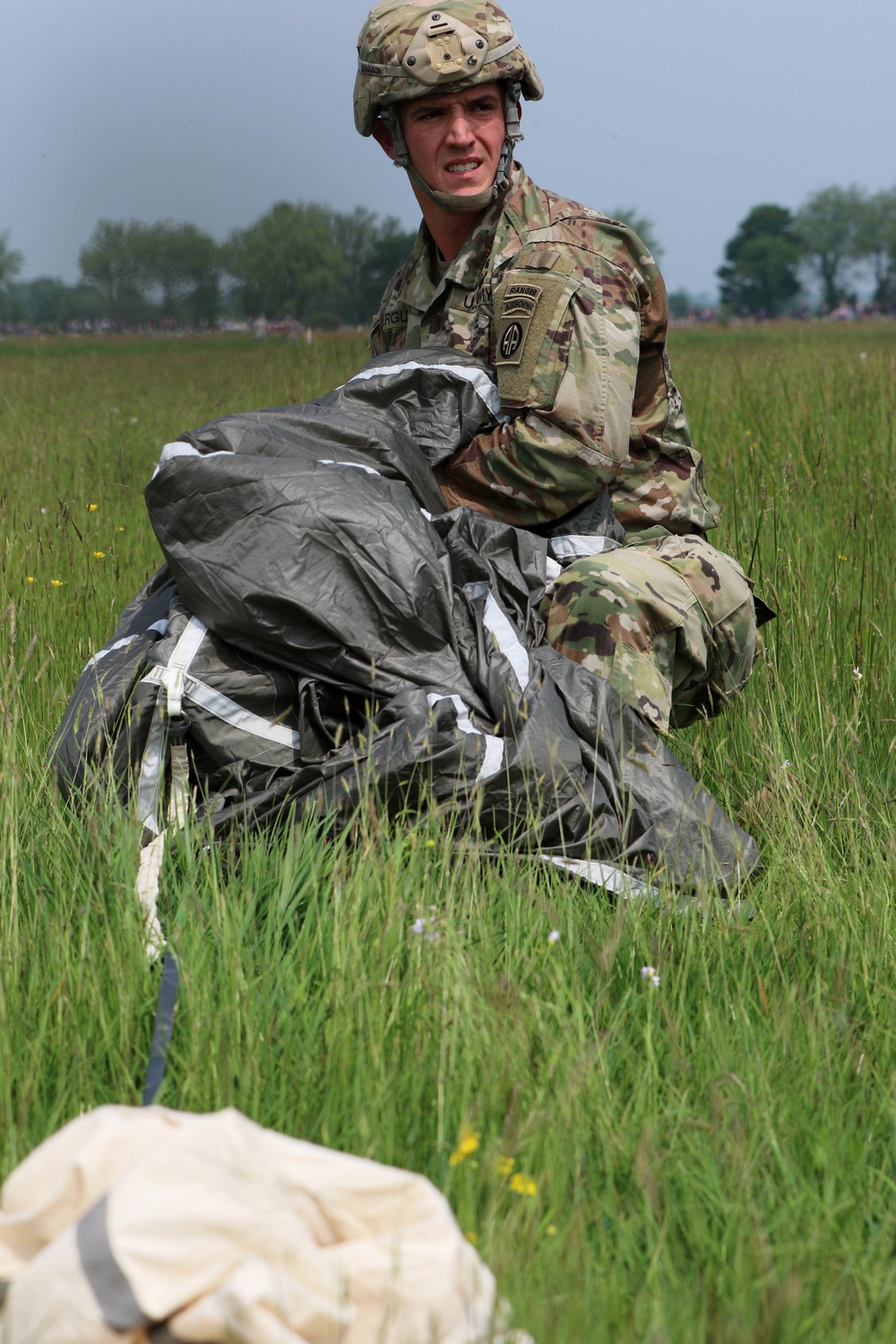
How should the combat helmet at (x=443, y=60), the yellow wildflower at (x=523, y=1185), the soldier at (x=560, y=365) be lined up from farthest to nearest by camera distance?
the combat helmet at (x=443, y=60) < the soldier at (x=560, y=365) < the yellow wildflower at (x=523, y=1185)

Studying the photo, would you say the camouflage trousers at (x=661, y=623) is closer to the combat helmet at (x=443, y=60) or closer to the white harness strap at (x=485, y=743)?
the white harness strap at (x=485, y=743)

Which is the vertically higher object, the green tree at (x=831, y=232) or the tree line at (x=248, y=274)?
the green tree at (x=831, y=232)

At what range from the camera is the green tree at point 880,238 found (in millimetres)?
113375

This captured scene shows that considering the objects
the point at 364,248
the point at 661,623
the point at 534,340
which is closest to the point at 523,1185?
the point at 661,623

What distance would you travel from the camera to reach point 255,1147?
4.08 ft

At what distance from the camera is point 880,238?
119 meters

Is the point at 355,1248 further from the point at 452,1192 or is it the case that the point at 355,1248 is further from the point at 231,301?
the point at 231,301

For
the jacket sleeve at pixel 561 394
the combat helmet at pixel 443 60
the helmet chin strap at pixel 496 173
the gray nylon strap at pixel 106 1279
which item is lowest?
the gray nylon strap at pixel 106 1279

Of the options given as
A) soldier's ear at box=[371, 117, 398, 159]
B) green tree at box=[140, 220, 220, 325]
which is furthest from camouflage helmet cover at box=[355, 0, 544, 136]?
green tree at box=[140, 220, 220, 325]

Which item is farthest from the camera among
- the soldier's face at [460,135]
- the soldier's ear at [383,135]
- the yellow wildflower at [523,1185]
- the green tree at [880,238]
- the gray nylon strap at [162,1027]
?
the green tree at [880,238]

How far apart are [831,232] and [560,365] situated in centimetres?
13780

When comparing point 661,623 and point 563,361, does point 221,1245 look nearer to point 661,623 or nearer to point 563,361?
point 661,623

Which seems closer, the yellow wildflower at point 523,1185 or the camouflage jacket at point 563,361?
the yellow wildflower at point 523,1185

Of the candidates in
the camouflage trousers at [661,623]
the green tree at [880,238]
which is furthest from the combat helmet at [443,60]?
the green tree at [880,238]
